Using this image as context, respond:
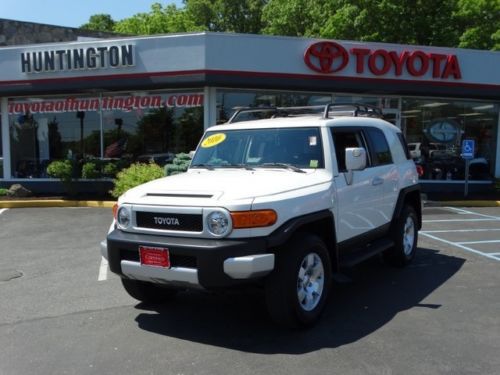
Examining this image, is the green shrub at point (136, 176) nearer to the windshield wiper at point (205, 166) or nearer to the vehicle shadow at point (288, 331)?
the windshield wiper at point (205, 166)

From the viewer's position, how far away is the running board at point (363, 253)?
5.25m

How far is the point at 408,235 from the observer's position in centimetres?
695

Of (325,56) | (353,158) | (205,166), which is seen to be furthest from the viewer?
(325,56)

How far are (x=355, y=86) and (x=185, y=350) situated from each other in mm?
11500

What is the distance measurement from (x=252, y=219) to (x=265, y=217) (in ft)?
0.38

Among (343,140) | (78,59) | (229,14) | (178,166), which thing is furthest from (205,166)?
Answer: (229,14)

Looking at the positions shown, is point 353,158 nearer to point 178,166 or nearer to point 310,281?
point 310,281

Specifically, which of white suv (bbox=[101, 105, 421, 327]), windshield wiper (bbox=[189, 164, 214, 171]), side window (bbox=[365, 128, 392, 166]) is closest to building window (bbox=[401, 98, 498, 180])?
side window (bbox=[365, 128, 392, 166])

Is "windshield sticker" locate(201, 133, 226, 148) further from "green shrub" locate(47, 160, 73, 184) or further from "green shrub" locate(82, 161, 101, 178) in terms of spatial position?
"green shrub" locate(82, 161, 101, 178)

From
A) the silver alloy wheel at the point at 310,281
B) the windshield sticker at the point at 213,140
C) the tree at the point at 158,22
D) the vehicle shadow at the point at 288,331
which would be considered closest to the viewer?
the vehicle shadow at the point at 288,331

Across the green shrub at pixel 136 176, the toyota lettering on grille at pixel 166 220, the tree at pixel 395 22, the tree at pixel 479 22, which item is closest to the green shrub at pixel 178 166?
the green shrub at pixel 136 176

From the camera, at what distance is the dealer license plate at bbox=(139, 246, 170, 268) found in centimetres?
427

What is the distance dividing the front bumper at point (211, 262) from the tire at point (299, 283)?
0.21 meters

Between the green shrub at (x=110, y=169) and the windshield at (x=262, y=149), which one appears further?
the green shrub at (x=110, y=169)
